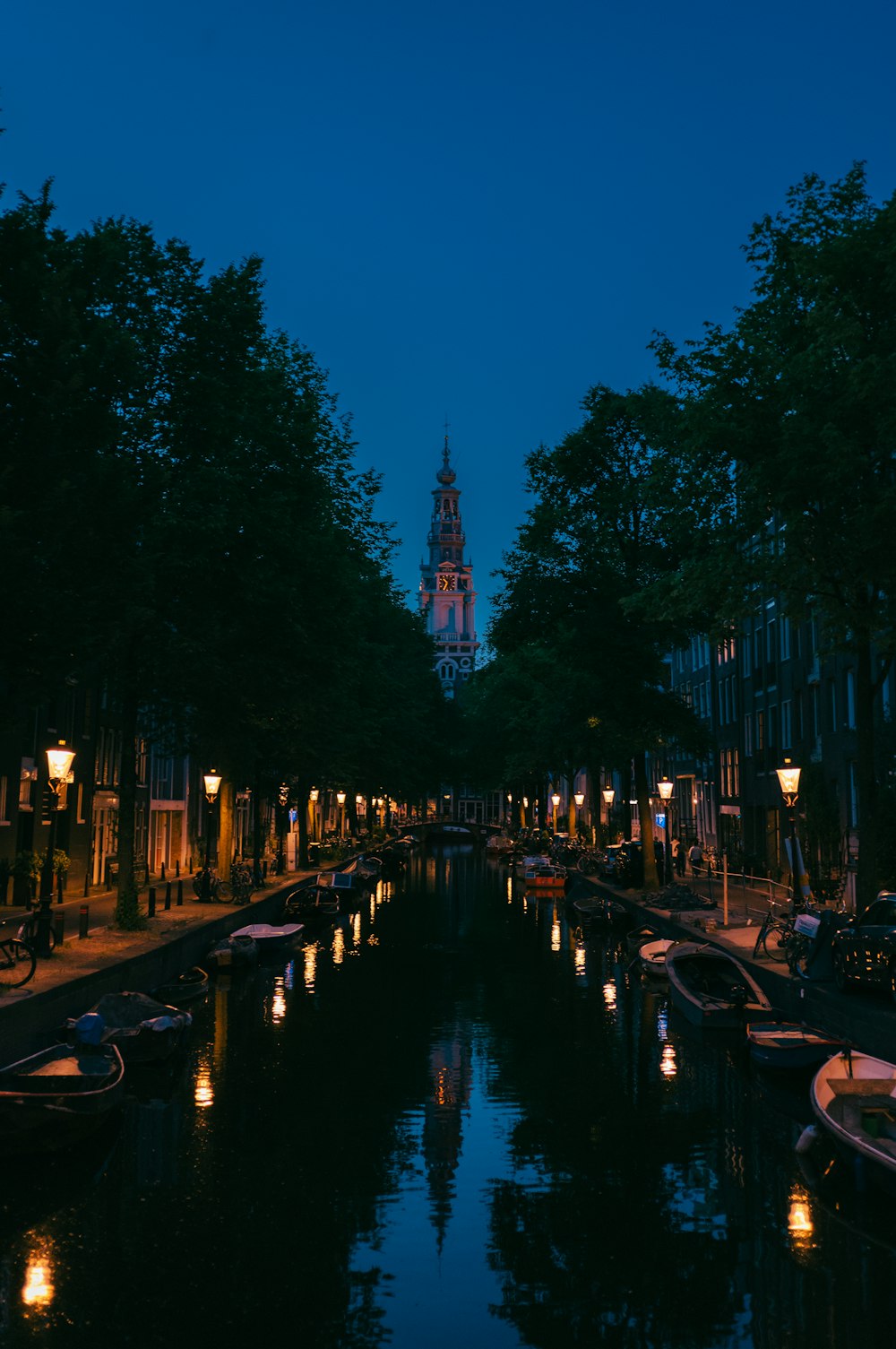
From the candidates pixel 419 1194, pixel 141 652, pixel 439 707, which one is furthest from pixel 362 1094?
pixel 439 707

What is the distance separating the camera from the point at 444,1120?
18250 millimetres

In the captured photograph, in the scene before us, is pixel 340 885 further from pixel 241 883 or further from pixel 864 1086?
pixel 864 1086

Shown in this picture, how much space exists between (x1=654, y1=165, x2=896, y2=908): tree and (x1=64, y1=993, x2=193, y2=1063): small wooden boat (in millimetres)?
14278

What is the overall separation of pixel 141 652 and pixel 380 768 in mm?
50258

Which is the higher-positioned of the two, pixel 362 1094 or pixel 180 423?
pixel 180 423

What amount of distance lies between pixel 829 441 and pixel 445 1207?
56.4 feet

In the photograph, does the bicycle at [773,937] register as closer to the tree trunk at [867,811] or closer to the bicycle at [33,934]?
the tree trunk at [867,811]

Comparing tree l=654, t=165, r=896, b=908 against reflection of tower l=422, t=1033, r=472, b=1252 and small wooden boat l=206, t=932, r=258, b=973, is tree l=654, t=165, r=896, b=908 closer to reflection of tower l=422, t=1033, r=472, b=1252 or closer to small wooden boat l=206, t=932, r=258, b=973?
reflection of tower l=422, t=1033, r=472, b=1252

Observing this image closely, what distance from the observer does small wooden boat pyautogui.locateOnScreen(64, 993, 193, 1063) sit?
21.6m

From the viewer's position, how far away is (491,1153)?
54.3 ft

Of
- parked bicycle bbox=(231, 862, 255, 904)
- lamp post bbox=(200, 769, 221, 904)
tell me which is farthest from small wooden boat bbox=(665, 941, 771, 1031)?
parked bicycle bbox=(231, 862, 255, 904)

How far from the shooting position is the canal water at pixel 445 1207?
438 inches

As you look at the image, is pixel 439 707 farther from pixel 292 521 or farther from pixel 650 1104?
pixel 650 1104

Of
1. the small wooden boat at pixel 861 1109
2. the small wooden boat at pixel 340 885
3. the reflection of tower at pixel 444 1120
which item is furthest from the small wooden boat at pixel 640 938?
the small wooden boat at pixel 861 1109
